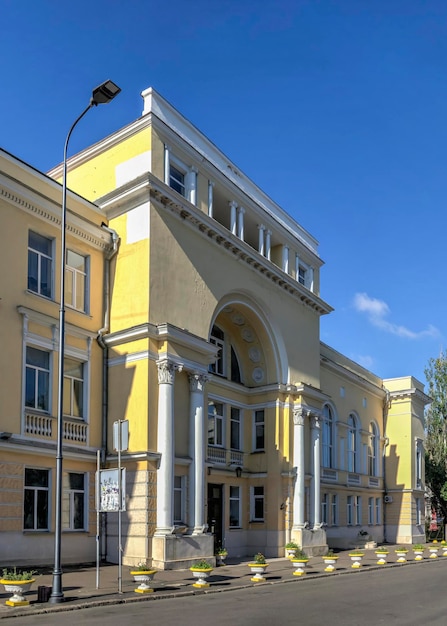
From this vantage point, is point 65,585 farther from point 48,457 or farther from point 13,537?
point 48,457

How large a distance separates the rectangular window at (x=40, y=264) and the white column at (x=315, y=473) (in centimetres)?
1425

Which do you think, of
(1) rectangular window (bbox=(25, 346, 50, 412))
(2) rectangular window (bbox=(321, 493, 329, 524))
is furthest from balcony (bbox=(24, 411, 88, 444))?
(2) rectangular window (bbox=(321, 493, 329, 524))

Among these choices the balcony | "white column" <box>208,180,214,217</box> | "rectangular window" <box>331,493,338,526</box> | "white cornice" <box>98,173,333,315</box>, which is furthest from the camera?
"rectangular window" <box>331,493,338,526</box>

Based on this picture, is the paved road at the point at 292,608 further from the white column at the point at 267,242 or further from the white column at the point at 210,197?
the white column at the point at 267,242

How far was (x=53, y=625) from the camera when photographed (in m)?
11.3

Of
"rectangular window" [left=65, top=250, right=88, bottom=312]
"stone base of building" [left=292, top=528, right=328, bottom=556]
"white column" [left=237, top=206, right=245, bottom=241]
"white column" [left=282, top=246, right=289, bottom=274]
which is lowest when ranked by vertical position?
"stone base of building" [left=292, top=528, right=328, bottom=556]

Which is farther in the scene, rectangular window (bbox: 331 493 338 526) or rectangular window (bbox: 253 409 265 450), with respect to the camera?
rectangular window (bbox: 331 493 338 526)

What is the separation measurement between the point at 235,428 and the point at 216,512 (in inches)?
147

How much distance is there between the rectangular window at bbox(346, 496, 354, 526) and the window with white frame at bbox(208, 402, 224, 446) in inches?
523

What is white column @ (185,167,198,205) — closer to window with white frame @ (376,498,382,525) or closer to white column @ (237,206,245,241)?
white column @ (237,206,245,241)

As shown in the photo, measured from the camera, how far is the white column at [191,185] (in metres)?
24.8

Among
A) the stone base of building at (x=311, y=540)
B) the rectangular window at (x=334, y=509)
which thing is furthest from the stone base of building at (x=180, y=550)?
the rectangular window at (x=334, y=509)

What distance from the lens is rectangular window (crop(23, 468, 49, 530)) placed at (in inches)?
757

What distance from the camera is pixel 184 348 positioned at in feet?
74.1
